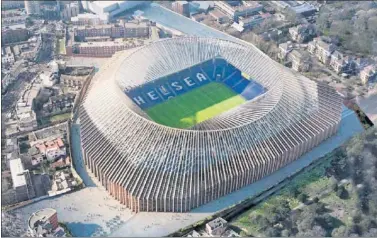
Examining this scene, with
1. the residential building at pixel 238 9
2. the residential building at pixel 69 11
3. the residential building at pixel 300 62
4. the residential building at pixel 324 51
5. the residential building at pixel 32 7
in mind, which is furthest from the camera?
the residential building at pixel 69 11

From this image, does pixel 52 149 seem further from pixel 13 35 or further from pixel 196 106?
pixel 13 35

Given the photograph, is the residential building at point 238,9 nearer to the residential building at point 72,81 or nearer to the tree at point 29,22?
the residential building at point 72,81

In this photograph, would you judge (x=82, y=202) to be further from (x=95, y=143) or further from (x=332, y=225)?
(x=332, y=225)

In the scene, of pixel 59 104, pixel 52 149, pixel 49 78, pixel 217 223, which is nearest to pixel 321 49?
pixel 217 223

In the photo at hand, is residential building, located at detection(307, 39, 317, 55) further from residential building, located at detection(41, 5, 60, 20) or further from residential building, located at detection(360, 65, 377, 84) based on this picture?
residential building, located at detection(41, 5, 60, 20)

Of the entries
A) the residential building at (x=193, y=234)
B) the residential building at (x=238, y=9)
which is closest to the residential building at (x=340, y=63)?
the residential building at (x=238, y=9)

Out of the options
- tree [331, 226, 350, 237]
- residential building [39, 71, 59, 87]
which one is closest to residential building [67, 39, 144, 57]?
residential building [39, 71, 59, 87]
